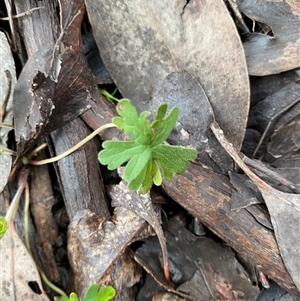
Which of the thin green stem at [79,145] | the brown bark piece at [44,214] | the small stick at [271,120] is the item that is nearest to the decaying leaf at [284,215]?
the small stick at [271,120]

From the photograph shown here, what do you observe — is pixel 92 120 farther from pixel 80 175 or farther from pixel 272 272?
pixel 272 272

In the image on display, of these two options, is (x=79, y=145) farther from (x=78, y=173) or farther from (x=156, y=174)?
(x=156, y=174)

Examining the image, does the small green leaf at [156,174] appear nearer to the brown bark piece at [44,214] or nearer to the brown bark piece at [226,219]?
the brown bark piece at [226,219]

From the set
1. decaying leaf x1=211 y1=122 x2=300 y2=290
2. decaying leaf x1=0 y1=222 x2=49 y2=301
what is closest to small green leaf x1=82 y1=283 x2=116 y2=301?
decaying leaf x1=0 y1=222 x2=49 y2=301

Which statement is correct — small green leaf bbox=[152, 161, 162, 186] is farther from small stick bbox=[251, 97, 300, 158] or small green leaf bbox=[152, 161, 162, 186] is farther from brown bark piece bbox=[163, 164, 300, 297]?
small stick bbox=[251, 97, 300, 158]

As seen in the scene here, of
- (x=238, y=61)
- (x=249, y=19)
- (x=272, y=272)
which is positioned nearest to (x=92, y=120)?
(x=238, y=61)

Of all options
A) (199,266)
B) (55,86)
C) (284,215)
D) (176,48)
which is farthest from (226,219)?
(55,86)
